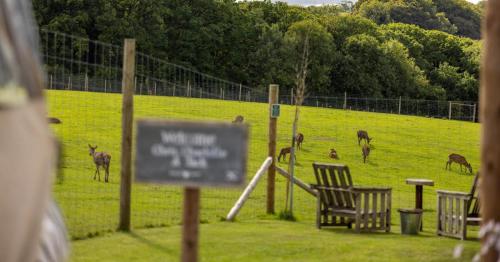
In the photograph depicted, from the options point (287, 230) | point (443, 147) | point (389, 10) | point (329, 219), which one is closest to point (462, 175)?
point (443, 147)

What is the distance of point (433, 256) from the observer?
13.2 metres

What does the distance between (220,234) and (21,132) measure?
971 cm

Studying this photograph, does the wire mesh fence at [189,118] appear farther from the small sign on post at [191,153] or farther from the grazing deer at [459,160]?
the small sign on post at [191,153]

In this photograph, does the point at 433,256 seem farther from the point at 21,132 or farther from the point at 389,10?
the point at 389,10

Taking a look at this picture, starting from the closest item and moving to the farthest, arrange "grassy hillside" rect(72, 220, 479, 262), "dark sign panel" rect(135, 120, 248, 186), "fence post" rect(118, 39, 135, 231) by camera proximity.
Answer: "dark sign panel" rect(135, 120, 248, 186), "grassy hillside" rect(72, 220, 479, 262), "fence post" rect(118, 39, 135, 231)

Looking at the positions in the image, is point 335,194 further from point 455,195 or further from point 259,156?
point 259,156

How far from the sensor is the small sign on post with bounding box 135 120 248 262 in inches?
266

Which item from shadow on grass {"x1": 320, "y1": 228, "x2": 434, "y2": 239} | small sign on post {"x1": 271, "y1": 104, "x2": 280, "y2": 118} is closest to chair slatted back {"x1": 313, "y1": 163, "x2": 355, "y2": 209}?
shadow on grass {"x1": 320, "y1": 228, "x2": 434, "y2": 239}

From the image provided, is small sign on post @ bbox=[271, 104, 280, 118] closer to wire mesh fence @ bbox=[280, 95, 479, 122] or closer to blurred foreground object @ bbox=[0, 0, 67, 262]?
blurred foreground object @ bbox=[0, 0, 67, 262]

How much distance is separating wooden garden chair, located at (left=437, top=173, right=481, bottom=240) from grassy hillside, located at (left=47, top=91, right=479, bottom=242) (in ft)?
2.87

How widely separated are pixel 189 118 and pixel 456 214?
21.3 metres

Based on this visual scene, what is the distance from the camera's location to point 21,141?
16.4ft

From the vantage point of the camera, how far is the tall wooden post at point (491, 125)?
7.19m

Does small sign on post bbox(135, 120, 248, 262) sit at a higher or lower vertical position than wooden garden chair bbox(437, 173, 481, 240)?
higher
